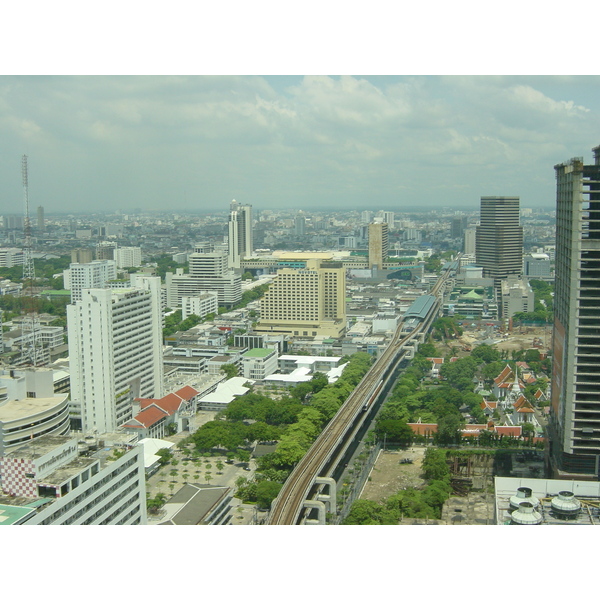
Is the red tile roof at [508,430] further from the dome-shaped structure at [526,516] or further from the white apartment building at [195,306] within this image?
the white apartment building at [195,306]

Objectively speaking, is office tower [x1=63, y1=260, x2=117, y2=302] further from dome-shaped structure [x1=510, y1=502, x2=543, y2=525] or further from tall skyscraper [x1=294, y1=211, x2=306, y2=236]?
dome-shaped structure [x1=510, y1=502, x2=543, y2=525]

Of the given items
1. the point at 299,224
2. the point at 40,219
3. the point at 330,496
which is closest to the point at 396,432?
the point at 330,496

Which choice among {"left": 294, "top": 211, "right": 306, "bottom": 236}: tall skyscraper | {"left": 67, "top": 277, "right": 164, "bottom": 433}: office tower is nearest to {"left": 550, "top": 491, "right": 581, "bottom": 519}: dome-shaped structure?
{"left": 67, "top": 277, "right": 164, "bottom": 433}: office tower

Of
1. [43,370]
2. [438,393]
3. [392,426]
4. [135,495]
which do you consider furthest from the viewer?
[438,393]

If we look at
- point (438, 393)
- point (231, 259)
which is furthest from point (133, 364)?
point (231, 259)

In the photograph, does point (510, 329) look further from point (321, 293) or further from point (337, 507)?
point (337, 507)

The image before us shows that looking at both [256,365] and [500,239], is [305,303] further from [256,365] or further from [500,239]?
[500,239]
